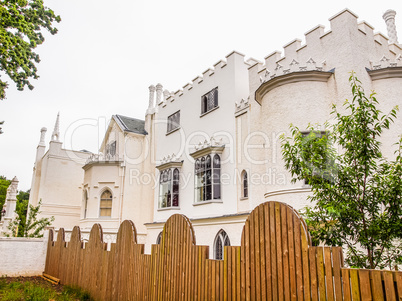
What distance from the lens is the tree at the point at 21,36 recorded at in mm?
7703

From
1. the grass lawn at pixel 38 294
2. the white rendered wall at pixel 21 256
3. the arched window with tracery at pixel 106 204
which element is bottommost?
the grass lawn at pixel 38 294

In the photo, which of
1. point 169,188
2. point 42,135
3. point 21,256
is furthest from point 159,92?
point 42,135

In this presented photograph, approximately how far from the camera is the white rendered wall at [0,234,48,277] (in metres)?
13.1

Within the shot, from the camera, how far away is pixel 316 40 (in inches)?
446

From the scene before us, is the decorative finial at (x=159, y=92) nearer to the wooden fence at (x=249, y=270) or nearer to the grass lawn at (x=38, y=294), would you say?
the grass lawn at (x=38, y=294)

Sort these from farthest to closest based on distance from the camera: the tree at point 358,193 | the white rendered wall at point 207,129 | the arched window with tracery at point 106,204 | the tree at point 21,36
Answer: the arched window with tracery at point 106,204
the white rendered wall at point 207,129
the tree at point 21,36
the tree at point 358,193

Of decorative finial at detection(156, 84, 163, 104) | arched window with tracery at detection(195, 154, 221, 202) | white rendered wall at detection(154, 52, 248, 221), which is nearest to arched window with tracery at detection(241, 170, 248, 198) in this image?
white rendered wall at detection(154, 52, 248, 221)

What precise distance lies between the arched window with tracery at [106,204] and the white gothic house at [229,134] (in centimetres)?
6

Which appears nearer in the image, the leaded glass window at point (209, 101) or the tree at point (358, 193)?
the tree at point (358, 193)

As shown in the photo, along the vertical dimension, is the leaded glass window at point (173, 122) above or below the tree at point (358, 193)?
above

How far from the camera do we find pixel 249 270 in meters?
4.58

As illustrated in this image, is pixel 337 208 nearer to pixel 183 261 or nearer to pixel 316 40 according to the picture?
pixel 183 261

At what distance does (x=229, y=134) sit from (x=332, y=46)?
5.57 m

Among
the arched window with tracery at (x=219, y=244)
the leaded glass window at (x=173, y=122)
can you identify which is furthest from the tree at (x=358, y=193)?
the leaded glass window at (x=173, y=122)
